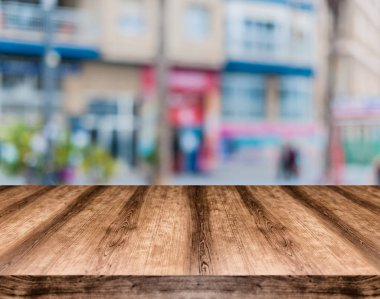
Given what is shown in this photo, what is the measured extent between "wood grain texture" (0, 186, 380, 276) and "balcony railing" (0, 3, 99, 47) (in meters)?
2.63

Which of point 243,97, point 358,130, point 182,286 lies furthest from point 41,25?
point 182,286

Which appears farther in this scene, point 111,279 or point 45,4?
point 45,4

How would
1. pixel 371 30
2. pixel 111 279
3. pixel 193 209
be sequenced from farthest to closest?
pixel 371 30
pixel 193 209
pixel 111 279

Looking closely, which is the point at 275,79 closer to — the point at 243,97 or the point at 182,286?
the point at 243,97

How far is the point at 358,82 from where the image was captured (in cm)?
482

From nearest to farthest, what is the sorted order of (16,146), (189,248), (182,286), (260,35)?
(182,286)
(189,248)
(16,146)
(260,35)

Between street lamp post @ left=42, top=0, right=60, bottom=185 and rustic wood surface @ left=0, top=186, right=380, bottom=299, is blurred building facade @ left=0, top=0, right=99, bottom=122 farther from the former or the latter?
rustic wood surface @ left=0, top=186, right=380, bottom=299

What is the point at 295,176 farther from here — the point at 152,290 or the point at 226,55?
the point at 152,290

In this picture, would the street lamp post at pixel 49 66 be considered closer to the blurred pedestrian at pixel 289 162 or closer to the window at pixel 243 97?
the window at pixel 243 97

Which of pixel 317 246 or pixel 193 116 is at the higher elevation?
pixel 193 116

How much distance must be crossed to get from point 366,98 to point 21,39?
3261 mm

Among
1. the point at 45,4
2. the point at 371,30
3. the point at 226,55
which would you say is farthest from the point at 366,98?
the point at 45,4

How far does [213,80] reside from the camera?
458 centimetres

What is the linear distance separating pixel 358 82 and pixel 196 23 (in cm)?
177
